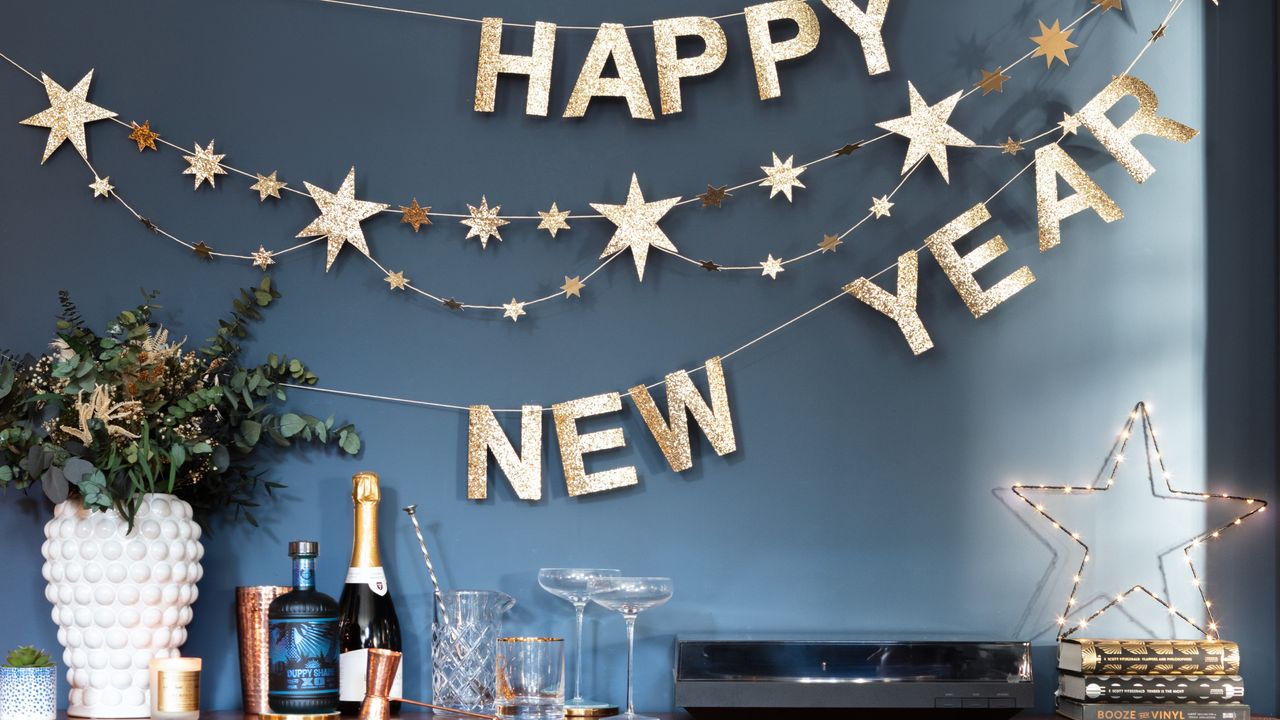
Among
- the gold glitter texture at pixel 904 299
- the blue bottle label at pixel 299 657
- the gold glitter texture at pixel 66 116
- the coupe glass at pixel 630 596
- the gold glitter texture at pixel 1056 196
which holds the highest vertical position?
the gold glitter texture at pixel 66 116

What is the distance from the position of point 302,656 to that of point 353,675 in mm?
118

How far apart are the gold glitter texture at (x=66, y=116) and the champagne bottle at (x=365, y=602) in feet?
2.23

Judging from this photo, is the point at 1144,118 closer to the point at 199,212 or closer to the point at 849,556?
the point at 849,556

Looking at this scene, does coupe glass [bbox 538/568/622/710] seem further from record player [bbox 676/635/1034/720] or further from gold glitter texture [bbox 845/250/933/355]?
gold glitter texture [bbox 845/250/933/355]

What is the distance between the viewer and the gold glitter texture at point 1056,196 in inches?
71.3

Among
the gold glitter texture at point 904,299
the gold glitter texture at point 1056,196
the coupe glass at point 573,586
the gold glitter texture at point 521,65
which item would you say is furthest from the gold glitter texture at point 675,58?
the coupe glass at point 573,586

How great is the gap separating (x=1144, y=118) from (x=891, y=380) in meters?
0.53

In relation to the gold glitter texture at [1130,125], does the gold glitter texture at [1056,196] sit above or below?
below

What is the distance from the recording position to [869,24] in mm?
1855

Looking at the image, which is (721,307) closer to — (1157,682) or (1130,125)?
(1130,125)

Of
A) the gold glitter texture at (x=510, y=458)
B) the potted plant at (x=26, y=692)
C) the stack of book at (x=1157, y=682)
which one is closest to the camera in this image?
the potted plant at (x=26, y=692)

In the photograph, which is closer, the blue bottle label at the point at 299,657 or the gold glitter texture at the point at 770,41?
the blue bottle label at the point at 299,657

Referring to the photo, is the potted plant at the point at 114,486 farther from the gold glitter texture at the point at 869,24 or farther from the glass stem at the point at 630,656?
the gold glitter texture at the point at 869,24

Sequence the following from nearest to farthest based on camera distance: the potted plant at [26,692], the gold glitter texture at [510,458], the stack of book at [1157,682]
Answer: the potted plant at [26,692]
the stack of book at [1157,682]
the gold glitter texture at [510,458]
